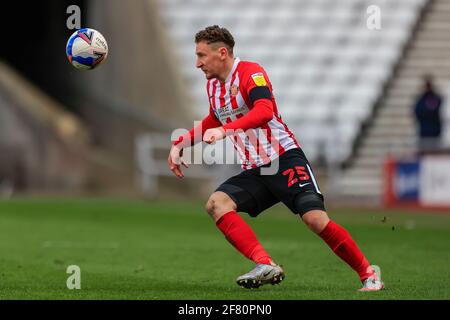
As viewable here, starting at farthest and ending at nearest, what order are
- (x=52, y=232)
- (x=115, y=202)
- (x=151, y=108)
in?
(x=151, y=108) < (x=115, y=202) < (x=52, y=232)

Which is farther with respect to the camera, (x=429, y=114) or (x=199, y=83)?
(x=199, y=83)

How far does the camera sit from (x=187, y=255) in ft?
38.1

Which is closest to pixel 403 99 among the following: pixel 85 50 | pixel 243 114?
pixel 85 50

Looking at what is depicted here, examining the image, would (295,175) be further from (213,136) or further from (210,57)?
(210,57)

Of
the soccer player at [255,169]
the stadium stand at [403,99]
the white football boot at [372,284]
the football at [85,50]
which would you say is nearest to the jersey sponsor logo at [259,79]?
the soccer player at [255,169]

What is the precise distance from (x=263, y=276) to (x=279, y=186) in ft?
2.30

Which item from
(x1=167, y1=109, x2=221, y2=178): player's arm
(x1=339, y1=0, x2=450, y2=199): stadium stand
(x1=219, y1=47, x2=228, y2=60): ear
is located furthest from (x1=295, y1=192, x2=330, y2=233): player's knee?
(x1=339, y1=0, x2=450, y2=199): stadium stand

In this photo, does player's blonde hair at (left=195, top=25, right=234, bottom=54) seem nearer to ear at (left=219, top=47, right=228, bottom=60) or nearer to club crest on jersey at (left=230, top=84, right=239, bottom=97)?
ear at (left=219, top=47, right=228, bottom=60)

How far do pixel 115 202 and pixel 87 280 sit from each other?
13.9 m

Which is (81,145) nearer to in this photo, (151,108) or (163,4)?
(151,108)

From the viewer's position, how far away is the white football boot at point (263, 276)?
7836 millimetres

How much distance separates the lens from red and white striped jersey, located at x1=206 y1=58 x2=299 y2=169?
8.08 m

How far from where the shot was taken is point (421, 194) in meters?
20.4
